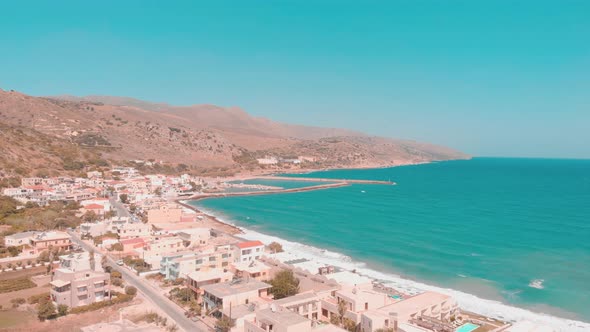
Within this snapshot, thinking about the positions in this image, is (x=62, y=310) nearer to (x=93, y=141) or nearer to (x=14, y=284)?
(x=14, y=284)

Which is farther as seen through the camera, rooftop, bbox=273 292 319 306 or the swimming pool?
the swimming pool

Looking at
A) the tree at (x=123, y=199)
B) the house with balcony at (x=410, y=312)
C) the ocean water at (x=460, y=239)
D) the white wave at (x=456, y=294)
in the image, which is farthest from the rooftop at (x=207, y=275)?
the tree at (x=123, y=199)

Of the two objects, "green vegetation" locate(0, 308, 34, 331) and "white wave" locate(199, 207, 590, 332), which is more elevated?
"white wave" locate(199, 207, 590, 332)

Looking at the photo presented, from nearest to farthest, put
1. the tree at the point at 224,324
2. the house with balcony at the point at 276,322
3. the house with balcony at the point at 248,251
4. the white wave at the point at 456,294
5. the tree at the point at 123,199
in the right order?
1. the house with balcony at the point at 276,322
2. the tree at the point at 224,324
3. the white wave at the point at 456,294
4. the house with balcony at the point at 248,251
5. the tree at the point at 123,199

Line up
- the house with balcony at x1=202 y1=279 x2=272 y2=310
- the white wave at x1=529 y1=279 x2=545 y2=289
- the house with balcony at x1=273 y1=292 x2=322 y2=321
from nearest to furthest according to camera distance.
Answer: the house with balcony at x1=273 y1=292 x2=322 y2=321
the house with balcony at x1=202 y1=279 x2=272 y2=310
the white wave at x1=529 y1=279 x2=545 y2=289

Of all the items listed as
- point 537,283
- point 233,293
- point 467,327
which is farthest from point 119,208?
point 537,283

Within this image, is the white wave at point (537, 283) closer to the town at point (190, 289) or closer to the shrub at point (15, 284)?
the town at point (190, 289)

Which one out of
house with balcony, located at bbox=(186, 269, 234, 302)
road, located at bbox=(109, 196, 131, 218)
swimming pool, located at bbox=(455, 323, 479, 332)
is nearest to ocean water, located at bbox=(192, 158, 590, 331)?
swimming pool, located at bbox=(455, 323, 479, 332)

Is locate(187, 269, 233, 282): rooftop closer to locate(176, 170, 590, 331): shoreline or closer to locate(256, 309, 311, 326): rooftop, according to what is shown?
locate(256, 309, 311, 326): rooftop
